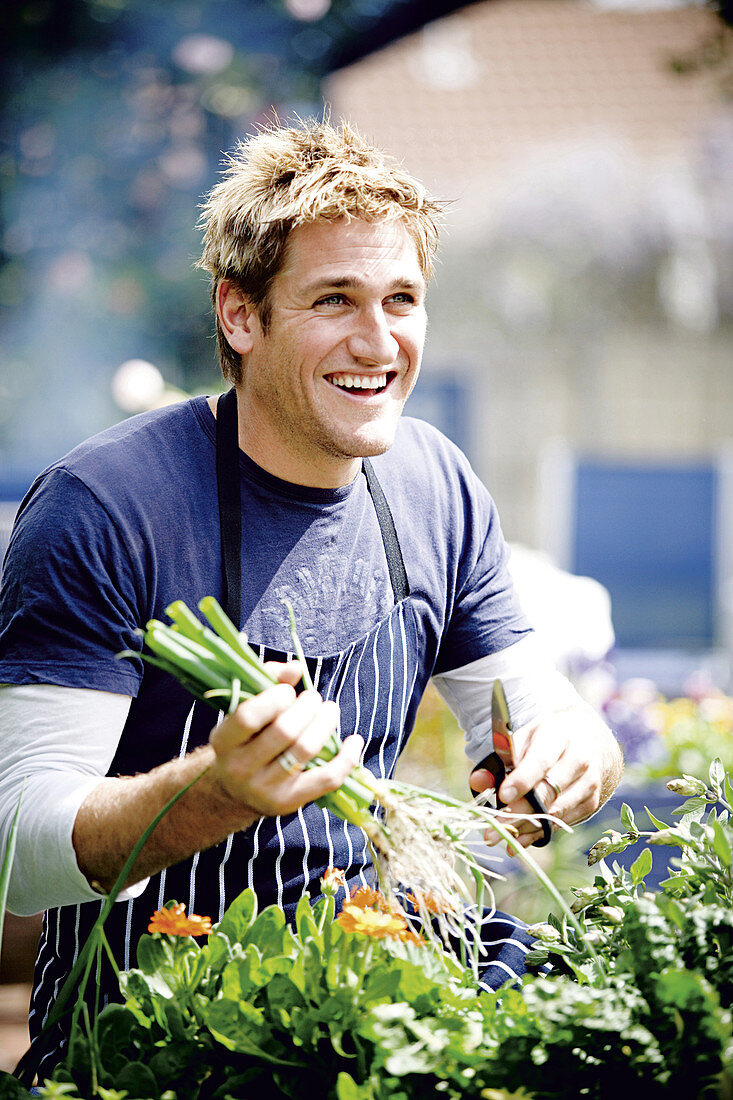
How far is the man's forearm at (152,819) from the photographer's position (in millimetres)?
1024

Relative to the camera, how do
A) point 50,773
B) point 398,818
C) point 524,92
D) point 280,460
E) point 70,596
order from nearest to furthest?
point 398,818, point 50,773, point 70,596, point 280,460, point 524,92

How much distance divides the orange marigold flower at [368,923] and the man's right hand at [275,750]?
0.11m

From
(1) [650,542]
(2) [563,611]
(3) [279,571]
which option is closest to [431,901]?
(3) [279,571]

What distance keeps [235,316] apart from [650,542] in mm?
8321

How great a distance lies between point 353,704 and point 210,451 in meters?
0.41

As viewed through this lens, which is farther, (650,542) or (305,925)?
(650,542)

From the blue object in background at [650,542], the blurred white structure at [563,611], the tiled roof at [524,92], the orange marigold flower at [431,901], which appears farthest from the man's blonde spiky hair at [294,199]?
the tiled roof at [524,92]

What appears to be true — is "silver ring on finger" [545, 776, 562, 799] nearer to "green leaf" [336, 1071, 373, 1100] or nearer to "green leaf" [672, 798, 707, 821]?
"green leaf" [672, 798, 707, 821]

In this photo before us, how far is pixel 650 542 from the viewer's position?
9.48 metres

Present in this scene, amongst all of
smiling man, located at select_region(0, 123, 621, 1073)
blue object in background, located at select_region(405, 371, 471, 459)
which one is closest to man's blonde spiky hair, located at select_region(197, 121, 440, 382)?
smiling man, located at select_region(0, 123, 621, 1073)

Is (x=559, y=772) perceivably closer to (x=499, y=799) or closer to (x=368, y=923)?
(x=499, y=799)

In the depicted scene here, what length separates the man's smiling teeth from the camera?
4.93 ft

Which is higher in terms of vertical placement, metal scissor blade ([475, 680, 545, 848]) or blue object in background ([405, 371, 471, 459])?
blue object in background ([405, 371, 471, 459])

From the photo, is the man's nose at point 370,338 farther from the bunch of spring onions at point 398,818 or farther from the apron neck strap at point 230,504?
the bunch of spring onions at point 398,818
